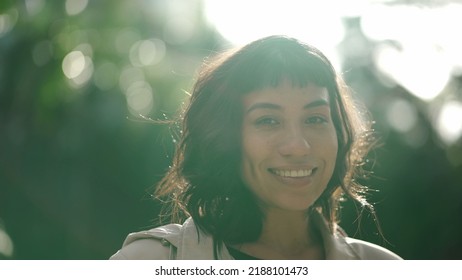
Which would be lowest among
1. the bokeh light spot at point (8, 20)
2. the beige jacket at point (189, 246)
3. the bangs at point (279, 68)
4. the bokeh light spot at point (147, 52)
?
the beige jacket at point (189, 246)

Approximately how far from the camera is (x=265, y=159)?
7.86 ft

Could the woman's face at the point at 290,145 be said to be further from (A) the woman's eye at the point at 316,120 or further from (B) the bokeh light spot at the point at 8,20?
(B) the bokeh light spot at the point at 8,20

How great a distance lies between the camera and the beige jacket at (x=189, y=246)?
2240mm

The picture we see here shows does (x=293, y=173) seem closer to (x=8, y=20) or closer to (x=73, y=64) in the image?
(x=8, y=20)

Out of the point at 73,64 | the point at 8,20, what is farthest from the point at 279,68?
the point at 73,64

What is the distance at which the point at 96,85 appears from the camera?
32.2 ft

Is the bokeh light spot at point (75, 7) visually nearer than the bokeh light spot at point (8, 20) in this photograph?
No

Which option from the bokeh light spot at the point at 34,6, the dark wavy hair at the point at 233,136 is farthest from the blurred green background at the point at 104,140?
the dark wavy hair at the point at 233,136

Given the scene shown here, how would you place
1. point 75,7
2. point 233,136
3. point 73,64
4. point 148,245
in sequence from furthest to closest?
point 73,64 → point 75,7 → point 233,136 → point 148,245

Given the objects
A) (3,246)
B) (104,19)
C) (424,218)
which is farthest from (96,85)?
(424,218)

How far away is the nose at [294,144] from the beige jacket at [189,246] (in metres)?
0.24

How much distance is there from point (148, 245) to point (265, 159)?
414 mm

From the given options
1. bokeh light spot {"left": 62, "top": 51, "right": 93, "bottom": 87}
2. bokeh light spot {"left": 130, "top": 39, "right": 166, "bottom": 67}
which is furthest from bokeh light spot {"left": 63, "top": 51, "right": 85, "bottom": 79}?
bokeh light spot {"left": 130, "top": 39, "right": 166, "bottom": 67}

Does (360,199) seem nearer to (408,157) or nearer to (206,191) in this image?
(206,191)
